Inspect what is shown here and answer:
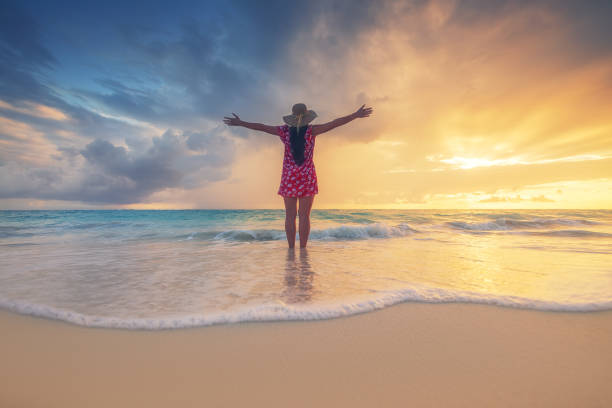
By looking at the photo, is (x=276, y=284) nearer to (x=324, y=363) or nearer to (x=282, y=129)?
(x=324, y=363)

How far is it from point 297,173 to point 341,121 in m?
1.11

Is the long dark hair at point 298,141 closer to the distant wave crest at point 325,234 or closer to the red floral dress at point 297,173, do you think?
the red floral dress at point 297,173

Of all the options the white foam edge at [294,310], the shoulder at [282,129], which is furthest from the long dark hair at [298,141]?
the white foam edge at [294,310]

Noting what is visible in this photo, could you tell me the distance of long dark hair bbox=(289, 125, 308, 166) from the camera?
4.45m

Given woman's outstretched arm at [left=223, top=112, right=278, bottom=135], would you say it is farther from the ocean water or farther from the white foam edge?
the white foam edge

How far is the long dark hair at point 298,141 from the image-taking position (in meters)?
4.45

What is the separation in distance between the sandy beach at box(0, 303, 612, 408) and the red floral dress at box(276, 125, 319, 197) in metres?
3.03

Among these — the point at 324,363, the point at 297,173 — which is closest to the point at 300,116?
the point at 297,173

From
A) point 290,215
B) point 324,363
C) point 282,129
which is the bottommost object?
point 324,363

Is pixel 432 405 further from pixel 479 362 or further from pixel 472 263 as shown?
pixel 472 263

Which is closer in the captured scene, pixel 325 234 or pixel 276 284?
pixel 276 284

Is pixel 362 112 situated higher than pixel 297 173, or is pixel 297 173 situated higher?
pixel 362 112

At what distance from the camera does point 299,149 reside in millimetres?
4527

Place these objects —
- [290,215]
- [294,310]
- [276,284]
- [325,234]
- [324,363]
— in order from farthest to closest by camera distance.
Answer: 1. [325,234]
2. [290,215]
3. [276,284]
4. [294,310]
5. [324,363]
